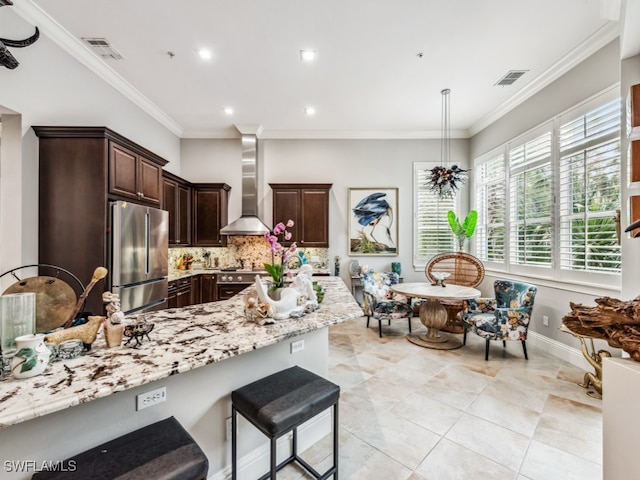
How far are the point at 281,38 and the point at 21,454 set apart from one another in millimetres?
3503

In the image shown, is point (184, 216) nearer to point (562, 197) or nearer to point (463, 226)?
point (463, 226)

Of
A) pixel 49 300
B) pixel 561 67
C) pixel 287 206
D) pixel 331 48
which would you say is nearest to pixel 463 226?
pixel 561 67

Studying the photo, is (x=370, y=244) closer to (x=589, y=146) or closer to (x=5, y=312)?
(x=589, y=146)

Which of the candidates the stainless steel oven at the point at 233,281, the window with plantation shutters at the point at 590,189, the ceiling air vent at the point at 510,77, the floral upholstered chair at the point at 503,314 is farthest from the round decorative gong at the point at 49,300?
the ceiling air vent at the point at 510,77

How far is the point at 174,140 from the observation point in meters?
5.18

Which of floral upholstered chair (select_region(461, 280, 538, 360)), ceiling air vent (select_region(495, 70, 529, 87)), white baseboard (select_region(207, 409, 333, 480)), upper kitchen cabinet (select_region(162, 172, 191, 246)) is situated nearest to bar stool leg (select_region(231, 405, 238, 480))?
white baseboard (select_region(207, 409, 333, 480))

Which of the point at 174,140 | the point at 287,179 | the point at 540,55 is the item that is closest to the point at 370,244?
the point at 287,179

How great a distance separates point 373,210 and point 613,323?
177 inches

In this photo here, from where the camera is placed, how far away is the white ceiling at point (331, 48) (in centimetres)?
249

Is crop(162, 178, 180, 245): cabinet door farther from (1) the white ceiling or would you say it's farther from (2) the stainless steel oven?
(1) the white ceiling

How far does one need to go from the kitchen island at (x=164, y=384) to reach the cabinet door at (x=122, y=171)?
1772 mm

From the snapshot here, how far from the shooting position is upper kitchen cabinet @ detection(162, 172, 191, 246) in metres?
4.30

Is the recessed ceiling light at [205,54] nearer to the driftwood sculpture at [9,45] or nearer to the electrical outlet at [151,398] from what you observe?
the driftwood sculpture at [9,45]

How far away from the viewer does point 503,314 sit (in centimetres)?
316
